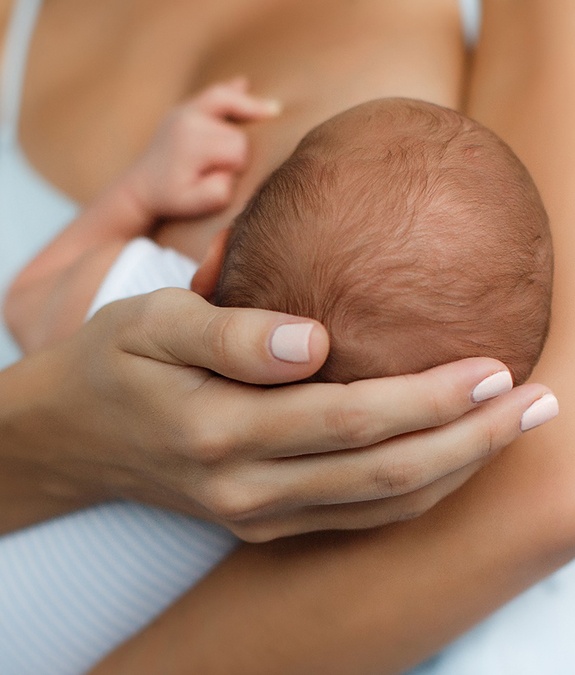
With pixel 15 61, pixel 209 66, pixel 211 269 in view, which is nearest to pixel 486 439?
pixel 211 269

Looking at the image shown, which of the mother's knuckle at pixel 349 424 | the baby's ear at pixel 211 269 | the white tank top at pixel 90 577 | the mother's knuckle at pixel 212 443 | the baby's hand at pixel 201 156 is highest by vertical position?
the baby's hand at pixel 201 156

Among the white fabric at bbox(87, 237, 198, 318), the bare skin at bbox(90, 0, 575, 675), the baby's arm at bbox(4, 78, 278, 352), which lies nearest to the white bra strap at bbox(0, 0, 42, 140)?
the baby's arm at bbox(4, 78, 278, 352)

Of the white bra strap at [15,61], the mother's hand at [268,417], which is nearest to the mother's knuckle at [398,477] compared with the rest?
the mother's hand at [268,417]

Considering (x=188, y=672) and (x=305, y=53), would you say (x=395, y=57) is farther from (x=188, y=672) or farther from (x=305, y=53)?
(x=188, y=672)

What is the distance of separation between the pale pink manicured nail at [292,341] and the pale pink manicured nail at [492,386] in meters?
0.14

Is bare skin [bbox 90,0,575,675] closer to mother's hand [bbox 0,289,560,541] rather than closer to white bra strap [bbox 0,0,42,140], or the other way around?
mother's hand [bbox 0,289,560,541]

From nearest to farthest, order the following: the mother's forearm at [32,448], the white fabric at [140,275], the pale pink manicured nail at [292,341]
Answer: the pale pink manicured nail at [292,341]
the mother's forearm at [32,448]
the white fabric at [140,275]

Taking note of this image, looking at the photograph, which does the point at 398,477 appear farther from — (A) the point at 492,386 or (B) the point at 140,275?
(B) the point at 140,275

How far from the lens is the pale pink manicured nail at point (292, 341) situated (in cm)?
55

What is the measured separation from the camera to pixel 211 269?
0.78 metres

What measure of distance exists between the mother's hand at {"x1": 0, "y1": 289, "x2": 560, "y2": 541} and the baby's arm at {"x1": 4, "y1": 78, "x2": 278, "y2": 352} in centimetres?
33

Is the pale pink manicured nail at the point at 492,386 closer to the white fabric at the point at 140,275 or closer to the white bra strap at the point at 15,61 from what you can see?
the white fabric at the point at 140,275

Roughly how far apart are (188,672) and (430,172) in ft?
1.90

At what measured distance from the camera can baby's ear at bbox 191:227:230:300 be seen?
772 mm
